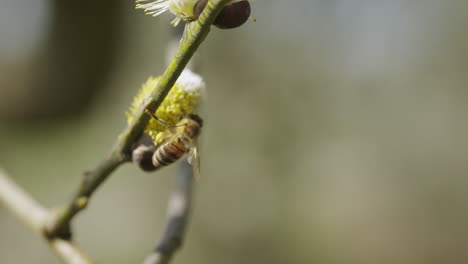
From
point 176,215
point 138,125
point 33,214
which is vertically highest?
point 138,125

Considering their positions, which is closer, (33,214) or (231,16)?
(231,16)

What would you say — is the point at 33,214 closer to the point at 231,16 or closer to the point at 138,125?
the point at 138,125

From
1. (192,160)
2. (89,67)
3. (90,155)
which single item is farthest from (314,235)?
(192,160)

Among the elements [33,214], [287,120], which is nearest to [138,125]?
[33,214]

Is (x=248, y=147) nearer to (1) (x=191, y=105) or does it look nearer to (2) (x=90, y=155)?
(2) (x=90, y=155)

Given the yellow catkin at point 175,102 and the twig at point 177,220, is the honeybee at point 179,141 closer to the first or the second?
the yellow catkin at point 175,102

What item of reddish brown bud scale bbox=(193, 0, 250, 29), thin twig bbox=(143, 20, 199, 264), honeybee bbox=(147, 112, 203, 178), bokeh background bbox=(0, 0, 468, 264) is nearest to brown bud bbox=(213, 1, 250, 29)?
reddish brown bud scale bbox=(193, 0, 250, 29)
